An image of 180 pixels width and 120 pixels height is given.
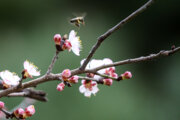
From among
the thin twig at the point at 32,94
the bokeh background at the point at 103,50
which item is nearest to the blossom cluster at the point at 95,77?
the thin twig at the point at 32,94

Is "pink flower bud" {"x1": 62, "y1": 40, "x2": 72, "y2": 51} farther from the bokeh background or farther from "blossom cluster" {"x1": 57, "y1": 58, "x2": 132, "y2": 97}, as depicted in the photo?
the bokeh background

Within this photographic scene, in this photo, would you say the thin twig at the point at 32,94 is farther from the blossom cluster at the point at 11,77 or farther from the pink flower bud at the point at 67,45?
the pink flower bud at the point at 67,45

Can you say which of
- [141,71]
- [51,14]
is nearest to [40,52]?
[51,14]

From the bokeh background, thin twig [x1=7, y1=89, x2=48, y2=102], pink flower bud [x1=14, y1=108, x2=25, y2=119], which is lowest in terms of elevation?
pink flower bud [x1=14, y1=108, x2=25, y2=119]

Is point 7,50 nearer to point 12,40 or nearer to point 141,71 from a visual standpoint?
point 12,40

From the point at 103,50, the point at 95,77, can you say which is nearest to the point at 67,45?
the point at 95,77

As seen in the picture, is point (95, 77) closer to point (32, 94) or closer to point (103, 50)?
point (32, 94)

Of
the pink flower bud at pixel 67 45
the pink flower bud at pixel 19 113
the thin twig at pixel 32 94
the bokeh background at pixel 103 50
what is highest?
the bokeh background at pixel 103 50

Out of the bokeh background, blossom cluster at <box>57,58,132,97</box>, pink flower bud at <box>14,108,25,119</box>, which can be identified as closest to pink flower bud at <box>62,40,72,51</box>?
blossom cluster at <box>57,58,132,97</box>
